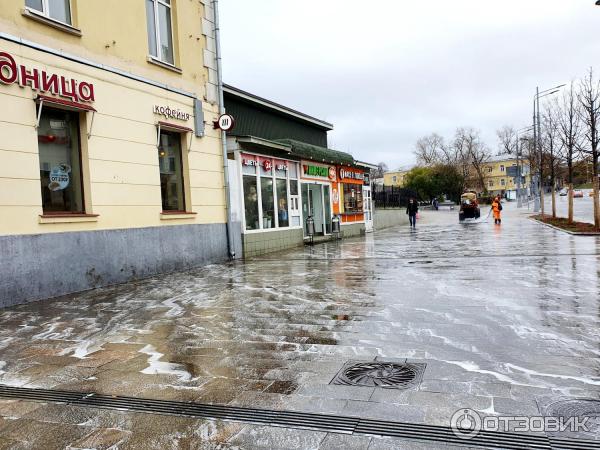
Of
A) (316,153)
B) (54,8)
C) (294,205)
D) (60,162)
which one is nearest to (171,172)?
(60,162)

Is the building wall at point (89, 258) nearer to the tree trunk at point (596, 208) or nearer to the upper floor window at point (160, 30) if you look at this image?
the upper floor window at point (160, 30)

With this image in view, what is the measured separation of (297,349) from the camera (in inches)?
210

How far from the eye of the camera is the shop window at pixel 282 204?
59.9 ft

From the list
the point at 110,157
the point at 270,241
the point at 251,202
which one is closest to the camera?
the point at 110,157

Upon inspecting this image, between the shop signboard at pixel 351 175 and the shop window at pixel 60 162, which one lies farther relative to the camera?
the shop signboard at pixel 351 175

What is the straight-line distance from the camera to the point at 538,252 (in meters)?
13.4

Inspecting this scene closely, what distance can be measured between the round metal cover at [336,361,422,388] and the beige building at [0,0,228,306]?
6.54 metres

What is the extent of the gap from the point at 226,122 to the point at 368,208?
49.6 ft

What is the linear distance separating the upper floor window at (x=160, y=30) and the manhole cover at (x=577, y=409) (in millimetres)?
11598

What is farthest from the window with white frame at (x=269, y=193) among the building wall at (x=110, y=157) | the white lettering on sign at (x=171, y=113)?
the white lettering on sign at (x=171, y=113)

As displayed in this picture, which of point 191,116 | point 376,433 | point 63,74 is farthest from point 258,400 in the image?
point 191,116

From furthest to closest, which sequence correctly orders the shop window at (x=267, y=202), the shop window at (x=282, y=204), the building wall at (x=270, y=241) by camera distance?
1. the shop window at (x=282, y=204)
2. the shop window at (x=267, y=202)
3. the building wall at (x=270, y=241)

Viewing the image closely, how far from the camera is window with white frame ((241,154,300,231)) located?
53.4ft

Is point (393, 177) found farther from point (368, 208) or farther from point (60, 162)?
point (60, 162)
